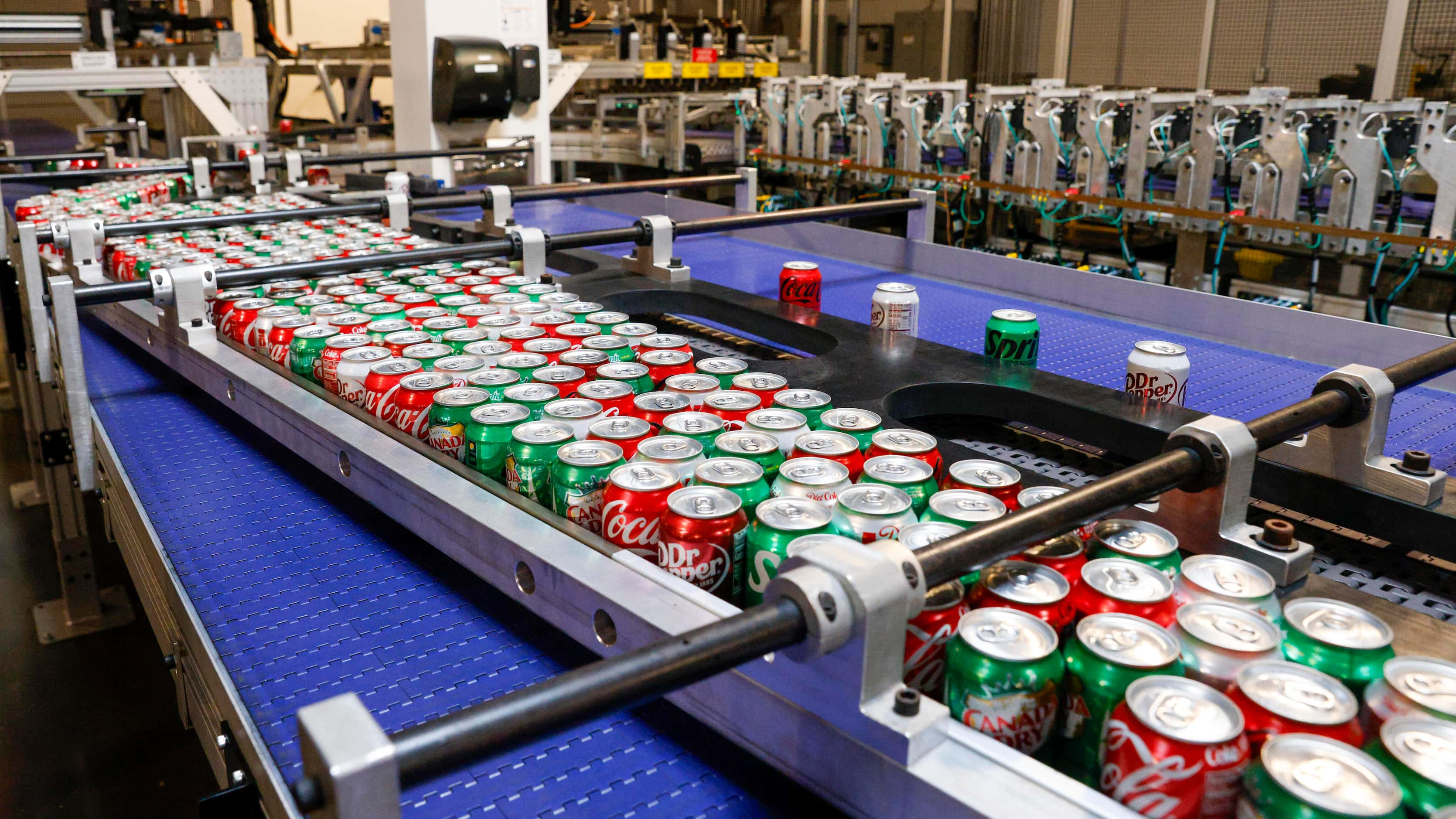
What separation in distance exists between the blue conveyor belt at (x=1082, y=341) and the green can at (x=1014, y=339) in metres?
0.16

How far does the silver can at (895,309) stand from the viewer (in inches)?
77.5

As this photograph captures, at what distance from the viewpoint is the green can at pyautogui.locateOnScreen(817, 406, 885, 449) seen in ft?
4.08

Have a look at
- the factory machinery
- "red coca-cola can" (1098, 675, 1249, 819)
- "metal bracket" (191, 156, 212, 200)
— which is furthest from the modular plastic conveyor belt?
"metal bracket" (191, 156, 212, 200)

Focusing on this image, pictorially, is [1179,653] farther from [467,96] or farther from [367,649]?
[467,96]

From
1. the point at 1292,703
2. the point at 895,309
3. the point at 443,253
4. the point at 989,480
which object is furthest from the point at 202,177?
the point at 1292,703

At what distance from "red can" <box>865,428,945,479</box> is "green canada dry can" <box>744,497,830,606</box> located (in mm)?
185

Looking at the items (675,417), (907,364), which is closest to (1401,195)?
(907,364)

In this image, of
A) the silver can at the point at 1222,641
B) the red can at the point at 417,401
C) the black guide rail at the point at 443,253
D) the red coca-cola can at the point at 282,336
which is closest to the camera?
the silver can at the point at 1222,641

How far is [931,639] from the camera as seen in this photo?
858 millimetres

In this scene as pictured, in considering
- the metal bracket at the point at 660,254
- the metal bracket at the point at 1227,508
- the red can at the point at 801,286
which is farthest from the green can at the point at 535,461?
the metal bracket at the point at 660,254

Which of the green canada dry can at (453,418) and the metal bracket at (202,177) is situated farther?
the metal bracket at (202,177)

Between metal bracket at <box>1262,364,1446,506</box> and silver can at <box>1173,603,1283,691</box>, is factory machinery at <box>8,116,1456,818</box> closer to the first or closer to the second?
metal bracket at <box>1262,364,1446,506</box>

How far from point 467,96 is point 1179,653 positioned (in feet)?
14.1

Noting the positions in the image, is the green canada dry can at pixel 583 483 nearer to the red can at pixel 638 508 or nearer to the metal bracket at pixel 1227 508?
the red can at pixel 638 508
